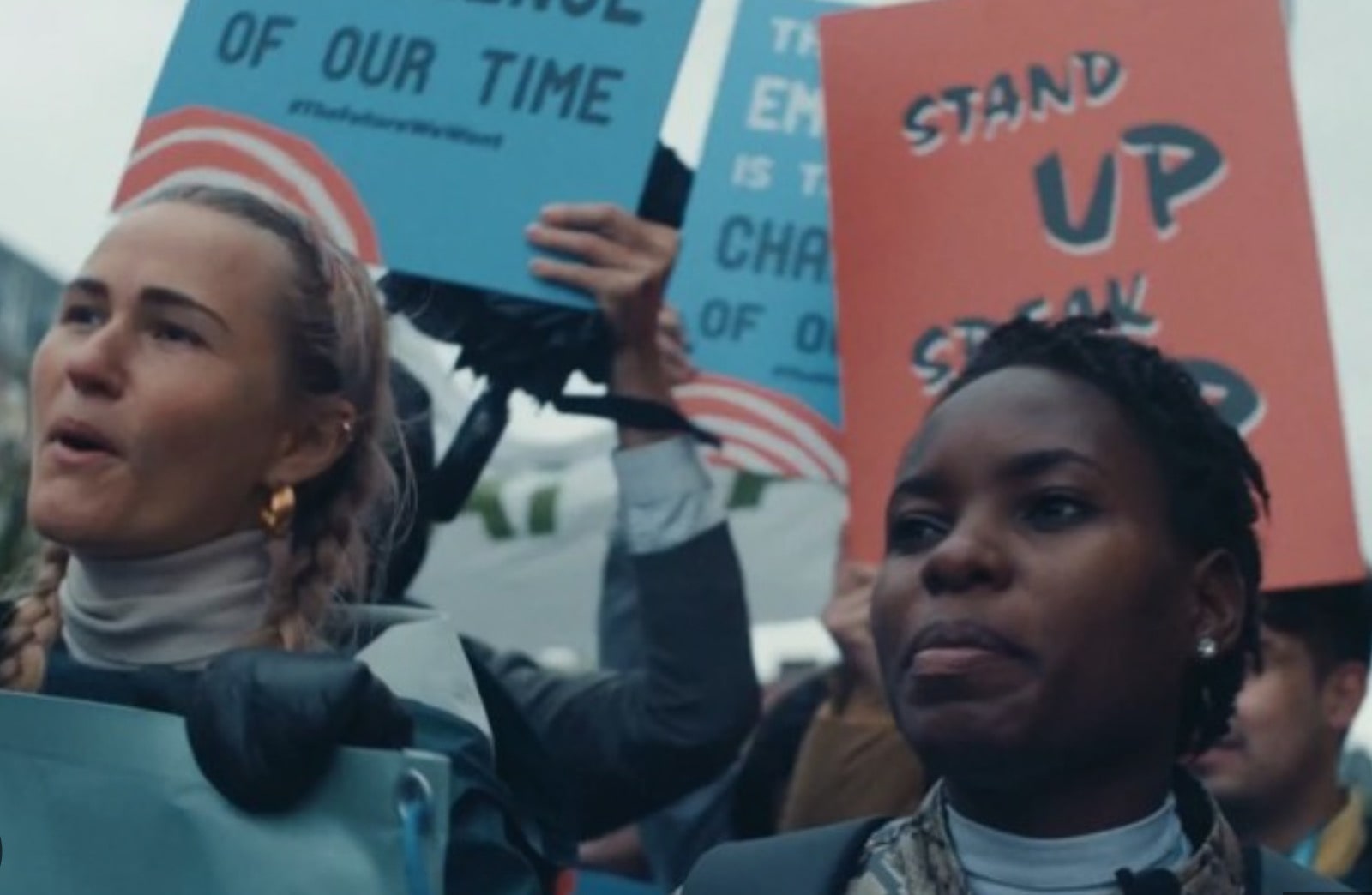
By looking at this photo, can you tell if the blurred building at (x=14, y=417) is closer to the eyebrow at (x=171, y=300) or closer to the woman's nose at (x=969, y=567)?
the eyebrow at (x=171, y=300)

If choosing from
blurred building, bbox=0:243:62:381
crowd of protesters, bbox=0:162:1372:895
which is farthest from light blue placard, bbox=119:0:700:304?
Result: blurred building, bbox=0:243:62:381

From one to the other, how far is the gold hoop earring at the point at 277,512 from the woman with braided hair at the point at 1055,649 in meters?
0.52

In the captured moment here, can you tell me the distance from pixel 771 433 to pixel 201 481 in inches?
82.0

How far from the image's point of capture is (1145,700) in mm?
2662

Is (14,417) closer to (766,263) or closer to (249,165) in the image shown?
(766,263)

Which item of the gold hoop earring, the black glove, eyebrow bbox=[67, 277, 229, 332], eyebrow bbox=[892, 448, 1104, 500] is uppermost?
eyebrow bbox=[892, 448, 1104, 500]

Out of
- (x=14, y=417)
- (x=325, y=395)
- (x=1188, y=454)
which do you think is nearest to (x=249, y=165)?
(x=325, y=395)

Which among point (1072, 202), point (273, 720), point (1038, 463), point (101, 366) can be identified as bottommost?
point (273, 720)

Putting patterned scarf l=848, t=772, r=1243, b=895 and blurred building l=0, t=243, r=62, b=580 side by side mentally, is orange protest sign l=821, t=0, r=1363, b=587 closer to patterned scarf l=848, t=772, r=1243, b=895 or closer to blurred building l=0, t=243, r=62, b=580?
blurred building l=0, t=243, r=62, b=580

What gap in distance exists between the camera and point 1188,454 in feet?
9.07

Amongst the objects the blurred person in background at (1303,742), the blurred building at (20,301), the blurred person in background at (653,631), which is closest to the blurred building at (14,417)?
the blurred building at (20,301)

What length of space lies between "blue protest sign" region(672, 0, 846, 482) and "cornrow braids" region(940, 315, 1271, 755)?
6.29 ft

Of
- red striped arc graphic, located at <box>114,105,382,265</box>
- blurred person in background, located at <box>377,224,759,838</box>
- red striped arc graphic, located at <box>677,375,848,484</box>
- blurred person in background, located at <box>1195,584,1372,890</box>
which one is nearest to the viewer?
blurred person in background, located at <box>377,224,759,838</box>

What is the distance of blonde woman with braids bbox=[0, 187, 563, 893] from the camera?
2.80 m
